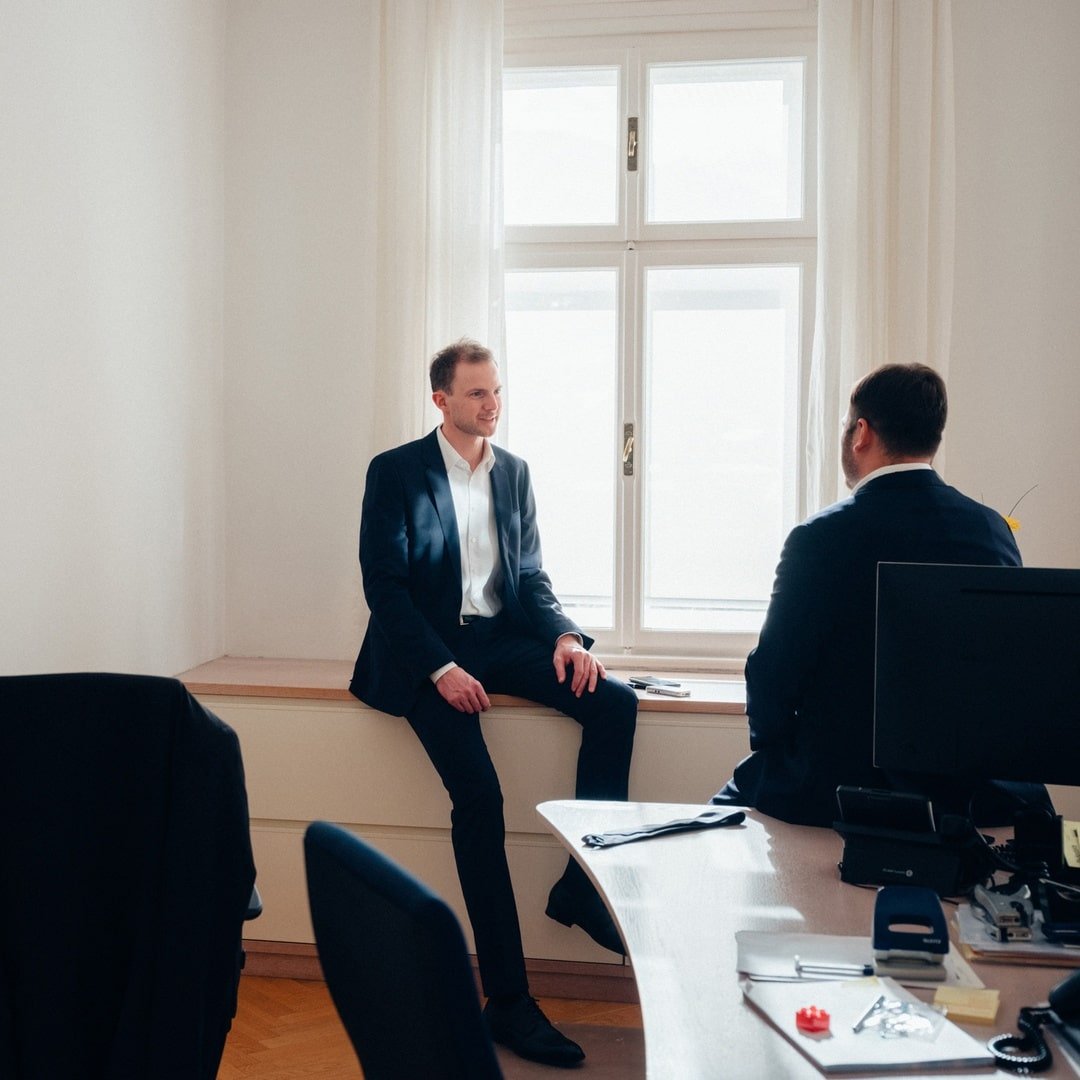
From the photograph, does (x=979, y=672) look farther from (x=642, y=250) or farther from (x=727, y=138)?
(x=727, y=138)

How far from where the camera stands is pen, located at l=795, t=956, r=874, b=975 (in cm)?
130

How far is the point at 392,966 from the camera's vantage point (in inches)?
32.6

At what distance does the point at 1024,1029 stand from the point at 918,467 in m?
1.07

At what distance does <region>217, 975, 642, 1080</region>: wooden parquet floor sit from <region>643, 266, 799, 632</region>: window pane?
4.19 feet

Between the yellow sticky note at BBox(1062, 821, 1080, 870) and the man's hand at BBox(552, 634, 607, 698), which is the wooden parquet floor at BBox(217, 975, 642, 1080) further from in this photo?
the yellow sticky note at BBox(1062, 821, 1080, 870)

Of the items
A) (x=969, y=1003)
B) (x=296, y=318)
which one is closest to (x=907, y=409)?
(x=969, y=1003)

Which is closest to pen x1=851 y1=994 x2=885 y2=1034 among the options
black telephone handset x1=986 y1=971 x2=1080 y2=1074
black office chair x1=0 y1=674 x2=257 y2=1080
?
black telephone handset x1=986 y1=971 x2=1080 y2=1074

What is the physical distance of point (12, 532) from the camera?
2.71 meters

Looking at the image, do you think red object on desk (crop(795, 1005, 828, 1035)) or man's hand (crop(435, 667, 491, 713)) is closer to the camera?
red object on desk (crop(795, 1005, 828, 1035))

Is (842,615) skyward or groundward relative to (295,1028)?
skyward

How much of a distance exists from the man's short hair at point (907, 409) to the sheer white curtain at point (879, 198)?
1.42 metres

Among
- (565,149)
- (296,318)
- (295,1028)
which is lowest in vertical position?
(295,1028)

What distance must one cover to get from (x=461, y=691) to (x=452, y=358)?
956mm

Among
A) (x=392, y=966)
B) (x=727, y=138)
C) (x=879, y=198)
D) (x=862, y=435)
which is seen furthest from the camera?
(x=727, y=138)
